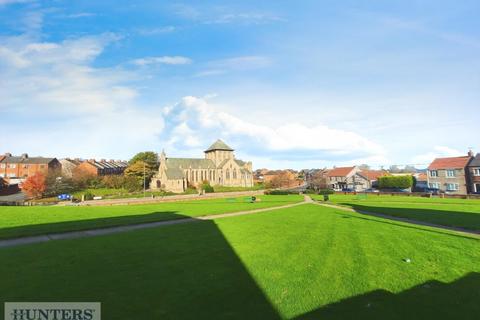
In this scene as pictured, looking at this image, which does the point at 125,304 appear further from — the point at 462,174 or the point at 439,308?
the point at 462,174

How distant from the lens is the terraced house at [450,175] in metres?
65.8

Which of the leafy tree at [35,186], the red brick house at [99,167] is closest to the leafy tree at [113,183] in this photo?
the leafy tree at [35,186]

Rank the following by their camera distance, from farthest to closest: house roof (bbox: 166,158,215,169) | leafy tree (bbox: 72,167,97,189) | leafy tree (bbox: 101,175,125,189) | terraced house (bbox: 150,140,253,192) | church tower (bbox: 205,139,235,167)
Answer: church tower (bbox: 205,139,235,167) < house roof (bbox: 166,158,215,169) < terraced house (bbox: 150,140,253,192) < leafy tree (bbox: 101,175,125,189) < leafy tree (bbox: 72,167,97,189)

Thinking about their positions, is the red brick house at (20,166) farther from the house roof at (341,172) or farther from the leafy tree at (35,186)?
the house roof at (341,172)

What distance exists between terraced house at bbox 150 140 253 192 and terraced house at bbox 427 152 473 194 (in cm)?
6010

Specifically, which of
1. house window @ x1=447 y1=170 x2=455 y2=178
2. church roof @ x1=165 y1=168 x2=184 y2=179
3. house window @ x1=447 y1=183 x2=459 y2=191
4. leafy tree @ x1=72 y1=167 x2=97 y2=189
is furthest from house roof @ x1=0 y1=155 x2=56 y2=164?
house window @ x1=447 y1=183 x2=459 y2=191

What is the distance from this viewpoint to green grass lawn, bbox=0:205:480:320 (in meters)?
7.19

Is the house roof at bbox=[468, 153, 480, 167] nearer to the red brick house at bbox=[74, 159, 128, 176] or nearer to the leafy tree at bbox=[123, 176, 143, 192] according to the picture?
the leafy tree at bbox=[123, 176, 143, 192]

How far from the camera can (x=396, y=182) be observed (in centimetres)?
8088

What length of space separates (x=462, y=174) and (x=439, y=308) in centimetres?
7442

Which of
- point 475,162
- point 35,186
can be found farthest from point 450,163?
point 35,186

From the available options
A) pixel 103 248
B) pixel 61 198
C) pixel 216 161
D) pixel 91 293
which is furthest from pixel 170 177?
pixel 91 293

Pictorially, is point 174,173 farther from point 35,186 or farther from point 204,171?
point 35,186

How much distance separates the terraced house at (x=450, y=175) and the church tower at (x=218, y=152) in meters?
64.9
